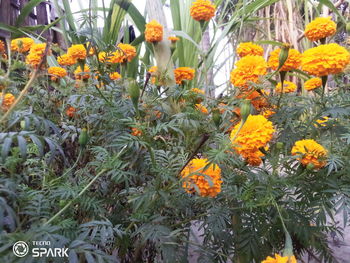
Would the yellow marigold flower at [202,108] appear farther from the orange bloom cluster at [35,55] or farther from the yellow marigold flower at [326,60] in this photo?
the orange bloom cluster at [35,55]

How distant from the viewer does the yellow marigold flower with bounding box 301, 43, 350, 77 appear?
26.7 inches

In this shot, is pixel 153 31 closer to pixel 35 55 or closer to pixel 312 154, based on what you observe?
pixel 35 55

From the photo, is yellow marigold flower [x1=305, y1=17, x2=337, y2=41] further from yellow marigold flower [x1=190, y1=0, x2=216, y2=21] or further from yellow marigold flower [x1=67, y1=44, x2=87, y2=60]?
yellow marigold flower [x1=67, y1=44, x2=87, y2=60]

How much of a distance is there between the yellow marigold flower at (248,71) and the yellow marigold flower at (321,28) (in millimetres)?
222

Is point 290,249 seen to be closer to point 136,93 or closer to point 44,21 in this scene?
point 136,93

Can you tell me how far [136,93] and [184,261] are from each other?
0.32 metres

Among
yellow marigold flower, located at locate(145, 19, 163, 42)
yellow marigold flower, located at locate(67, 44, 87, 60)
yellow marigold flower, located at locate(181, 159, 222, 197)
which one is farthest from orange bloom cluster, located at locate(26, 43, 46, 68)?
yellow marigold flower, located at locate(181, 159, 222, 197)

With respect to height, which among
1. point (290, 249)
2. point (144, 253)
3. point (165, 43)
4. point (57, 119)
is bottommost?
point (144, 253)

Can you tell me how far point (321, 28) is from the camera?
0.83 metres

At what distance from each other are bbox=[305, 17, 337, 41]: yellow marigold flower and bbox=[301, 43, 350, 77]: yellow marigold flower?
5.7 inches

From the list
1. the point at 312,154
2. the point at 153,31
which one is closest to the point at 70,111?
the point at 153,31

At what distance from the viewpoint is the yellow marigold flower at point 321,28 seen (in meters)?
0.82

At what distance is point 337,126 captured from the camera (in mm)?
699

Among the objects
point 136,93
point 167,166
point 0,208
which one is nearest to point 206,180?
point 167,166
